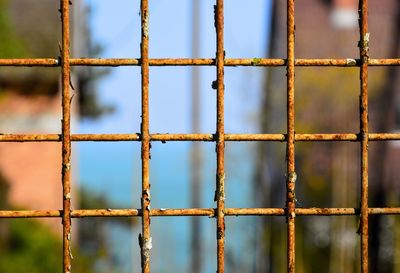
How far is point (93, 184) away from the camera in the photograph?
63.2 feet

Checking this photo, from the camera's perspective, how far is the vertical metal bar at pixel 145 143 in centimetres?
174

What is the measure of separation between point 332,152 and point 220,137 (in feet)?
35.0

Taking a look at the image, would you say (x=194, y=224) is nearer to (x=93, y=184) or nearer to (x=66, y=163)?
(x=93, y=184)

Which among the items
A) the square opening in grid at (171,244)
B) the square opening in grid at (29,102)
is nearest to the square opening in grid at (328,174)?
the square opening in grid at (29,102)

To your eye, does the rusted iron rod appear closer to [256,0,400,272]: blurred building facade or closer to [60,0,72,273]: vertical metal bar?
[60,0,72,273]: vertical metal bar

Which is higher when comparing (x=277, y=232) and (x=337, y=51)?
(x=337, y=51)

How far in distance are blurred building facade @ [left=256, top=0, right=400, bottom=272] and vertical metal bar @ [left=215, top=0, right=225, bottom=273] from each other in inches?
233

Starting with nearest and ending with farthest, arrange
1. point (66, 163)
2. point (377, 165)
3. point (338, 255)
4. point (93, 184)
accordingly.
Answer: point (66, 163) < point (377, 165) < point (338, 255) < point (93, 184)

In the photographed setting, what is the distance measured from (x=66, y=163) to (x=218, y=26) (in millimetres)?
430

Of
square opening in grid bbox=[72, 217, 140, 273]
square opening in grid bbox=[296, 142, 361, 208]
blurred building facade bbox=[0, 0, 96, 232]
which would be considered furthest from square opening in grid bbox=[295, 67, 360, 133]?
square opening in grid bbox=[72, 217, 140, 273]

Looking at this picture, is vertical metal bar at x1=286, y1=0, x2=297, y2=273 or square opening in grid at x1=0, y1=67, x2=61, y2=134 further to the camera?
square opening in grid at x1=0, y1=67, x2=61, y2=134

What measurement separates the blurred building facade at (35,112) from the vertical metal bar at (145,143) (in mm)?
9705

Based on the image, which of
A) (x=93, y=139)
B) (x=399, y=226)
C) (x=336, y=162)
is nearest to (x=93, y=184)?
(x=336, y=162)

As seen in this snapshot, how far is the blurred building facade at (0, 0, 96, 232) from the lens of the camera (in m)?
11.8
